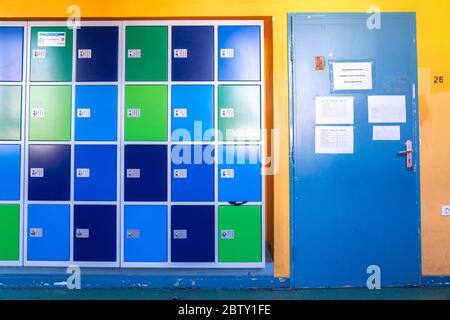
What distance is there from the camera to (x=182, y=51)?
8.62 feet

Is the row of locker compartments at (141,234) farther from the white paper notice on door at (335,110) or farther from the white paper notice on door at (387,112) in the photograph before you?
the white paper notice on door at (387,112)

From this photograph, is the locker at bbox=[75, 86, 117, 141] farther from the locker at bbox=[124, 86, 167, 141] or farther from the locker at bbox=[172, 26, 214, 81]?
the locker at bbox=[172, 26, 214, 81]

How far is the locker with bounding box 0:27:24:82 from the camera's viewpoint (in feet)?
8.66

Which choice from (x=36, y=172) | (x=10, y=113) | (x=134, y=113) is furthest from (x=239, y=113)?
(x=10, y=113)

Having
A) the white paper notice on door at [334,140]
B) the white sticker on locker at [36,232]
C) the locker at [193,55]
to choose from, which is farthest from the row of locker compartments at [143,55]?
the white sticker on locker at [36,232]

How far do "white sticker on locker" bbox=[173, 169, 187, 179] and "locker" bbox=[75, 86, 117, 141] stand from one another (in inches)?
21.5

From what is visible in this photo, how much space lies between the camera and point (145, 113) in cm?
263

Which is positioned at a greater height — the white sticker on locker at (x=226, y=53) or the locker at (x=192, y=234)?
the white sticker on locker at (x=226, y=53)

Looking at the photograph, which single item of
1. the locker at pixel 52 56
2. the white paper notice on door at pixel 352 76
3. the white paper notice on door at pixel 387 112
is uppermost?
the locker at pixel 52 56

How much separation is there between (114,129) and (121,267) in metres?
1.08

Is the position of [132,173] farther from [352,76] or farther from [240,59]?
[352,76]

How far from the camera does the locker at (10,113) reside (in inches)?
104

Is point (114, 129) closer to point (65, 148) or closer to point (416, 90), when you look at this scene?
point (65, 148)
